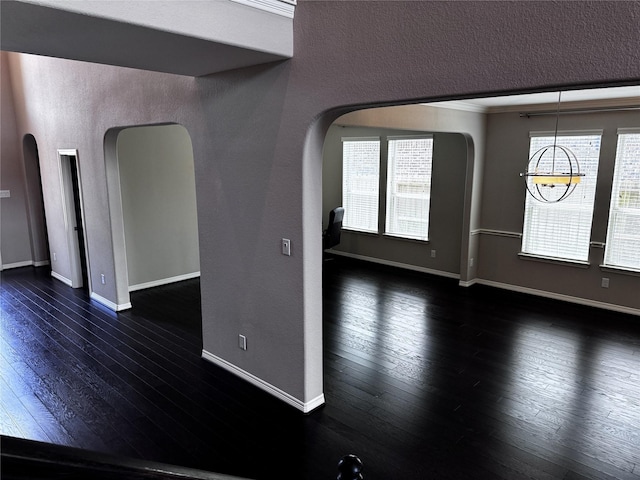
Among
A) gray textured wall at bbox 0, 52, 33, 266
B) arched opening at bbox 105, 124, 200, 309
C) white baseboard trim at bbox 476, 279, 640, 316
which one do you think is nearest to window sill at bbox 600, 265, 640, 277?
white baseboard trim at bbox 476, 279, 640, 316

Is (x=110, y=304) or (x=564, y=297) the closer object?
(x=110, y=304)

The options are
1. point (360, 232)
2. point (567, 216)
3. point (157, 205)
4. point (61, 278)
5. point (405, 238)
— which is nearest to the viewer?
point (567, 216)

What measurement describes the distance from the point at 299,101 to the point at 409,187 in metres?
4.82

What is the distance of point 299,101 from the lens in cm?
299

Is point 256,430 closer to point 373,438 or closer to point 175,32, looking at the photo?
point 373,438

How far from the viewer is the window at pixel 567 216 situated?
5.66 m

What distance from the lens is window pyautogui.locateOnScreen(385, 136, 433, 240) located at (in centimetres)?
726

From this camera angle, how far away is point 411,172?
744 centimetres

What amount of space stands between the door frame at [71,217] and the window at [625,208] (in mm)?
6671

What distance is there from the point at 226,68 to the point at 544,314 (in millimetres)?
4648

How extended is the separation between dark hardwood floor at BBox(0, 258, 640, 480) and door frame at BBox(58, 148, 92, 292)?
2.48 ft

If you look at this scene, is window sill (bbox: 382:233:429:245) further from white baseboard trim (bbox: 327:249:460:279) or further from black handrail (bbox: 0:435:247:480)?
black handrail (bbox: 0:435:247:480)

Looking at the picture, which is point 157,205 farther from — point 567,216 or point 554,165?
point 567,216

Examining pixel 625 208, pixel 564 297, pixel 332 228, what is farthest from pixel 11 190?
pixel 625 208
